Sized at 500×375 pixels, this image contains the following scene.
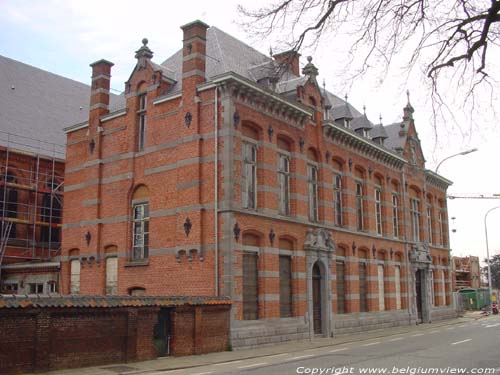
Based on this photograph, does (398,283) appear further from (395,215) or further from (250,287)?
(250,287)

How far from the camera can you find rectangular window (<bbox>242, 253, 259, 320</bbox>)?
2070 cm

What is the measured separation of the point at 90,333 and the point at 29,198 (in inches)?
834

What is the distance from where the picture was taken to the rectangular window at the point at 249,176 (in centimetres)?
2161

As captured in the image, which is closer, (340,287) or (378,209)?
(340,287)

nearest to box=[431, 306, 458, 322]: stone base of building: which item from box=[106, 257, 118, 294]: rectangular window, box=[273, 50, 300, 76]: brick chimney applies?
box=[106, 257, 118, 294]: rectangular window

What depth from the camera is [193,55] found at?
867 inches

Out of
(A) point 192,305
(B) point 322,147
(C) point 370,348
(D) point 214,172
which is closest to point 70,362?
(A) point 192,305

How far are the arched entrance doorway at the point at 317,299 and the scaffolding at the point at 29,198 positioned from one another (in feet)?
51.5

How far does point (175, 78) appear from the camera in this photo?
24.5 metres

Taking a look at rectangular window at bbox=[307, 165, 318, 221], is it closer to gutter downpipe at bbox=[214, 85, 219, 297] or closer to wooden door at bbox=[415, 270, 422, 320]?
gutter downpipe at bbox=[214, 85, 219, 297]

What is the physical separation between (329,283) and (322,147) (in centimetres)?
641

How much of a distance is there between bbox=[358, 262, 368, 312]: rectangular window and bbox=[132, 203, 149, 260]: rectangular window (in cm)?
1195

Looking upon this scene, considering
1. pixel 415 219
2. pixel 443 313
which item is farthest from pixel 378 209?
pixel 443 313

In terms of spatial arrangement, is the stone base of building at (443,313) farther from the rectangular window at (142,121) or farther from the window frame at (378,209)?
the rectangular window at (142,121)
